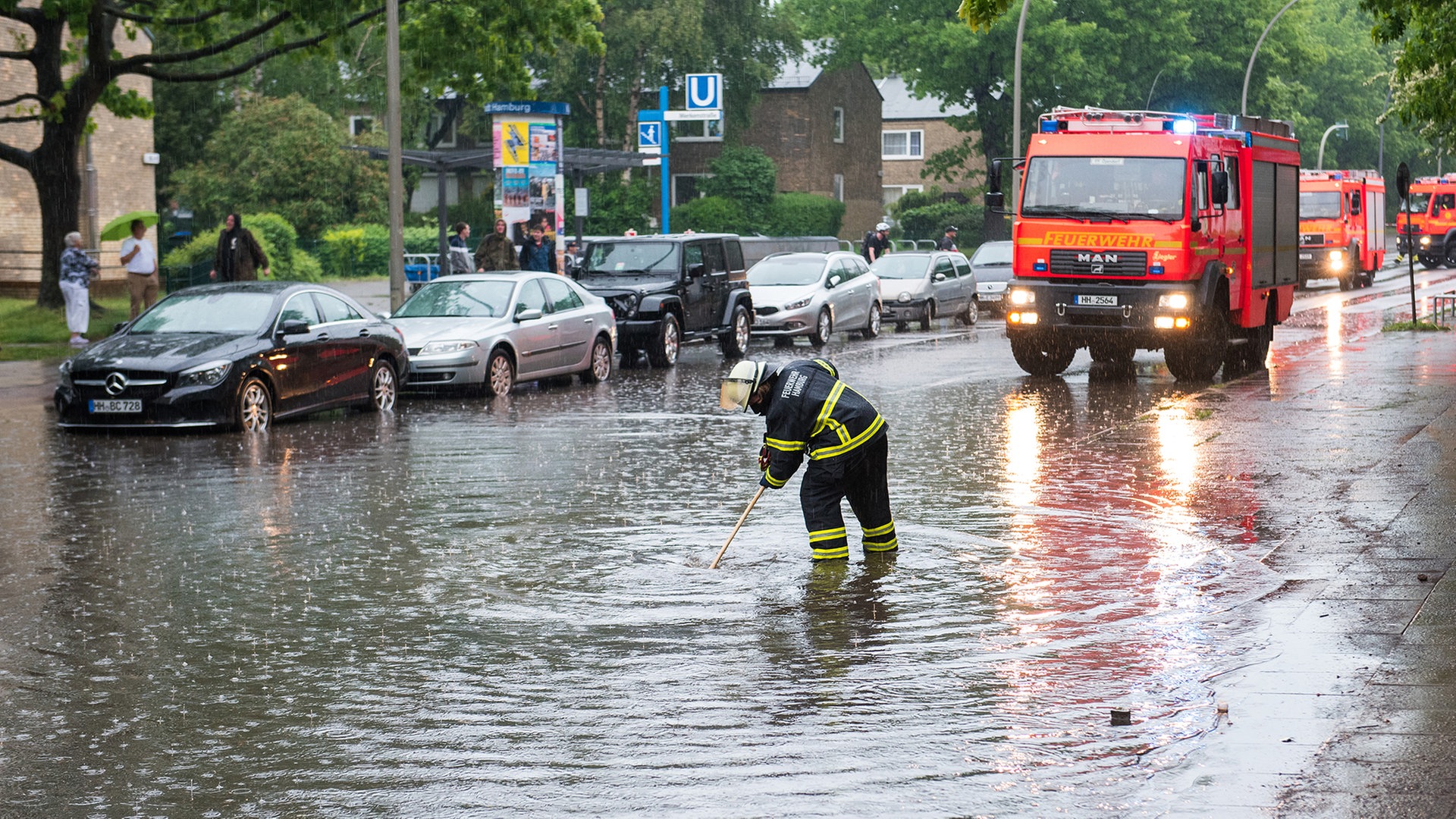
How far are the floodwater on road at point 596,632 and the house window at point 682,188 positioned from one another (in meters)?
52.7

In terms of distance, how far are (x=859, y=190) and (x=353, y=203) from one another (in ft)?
81.9

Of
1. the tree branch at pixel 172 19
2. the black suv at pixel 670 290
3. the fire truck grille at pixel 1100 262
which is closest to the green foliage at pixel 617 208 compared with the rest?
the tree branch at pixel 172 19

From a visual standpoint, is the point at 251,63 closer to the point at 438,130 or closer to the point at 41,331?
the point at 41,331

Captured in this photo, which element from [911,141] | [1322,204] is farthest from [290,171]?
[911,141]

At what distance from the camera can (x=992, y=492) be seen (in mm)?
12234

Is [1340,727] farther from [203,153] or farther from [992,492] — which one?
[203,153]

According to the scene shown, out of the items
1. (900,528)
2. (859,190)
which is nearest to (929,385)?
(900,528)

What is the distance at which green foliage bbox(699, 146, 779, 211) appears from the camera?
204 ft

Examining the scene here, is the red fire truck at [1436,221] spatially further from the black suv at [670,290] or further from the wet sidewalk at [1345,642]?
the wet sidewalk at [1345,642]

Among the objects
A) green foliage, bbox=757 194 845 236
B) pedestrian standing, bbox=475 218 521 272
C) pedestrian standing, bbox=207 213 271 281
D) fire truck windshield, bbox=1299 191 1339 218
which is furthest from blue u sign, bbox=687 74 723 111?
green foliage, bbox=757 194 845 236

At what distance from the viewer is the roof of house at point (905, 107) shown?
84500 millimetres

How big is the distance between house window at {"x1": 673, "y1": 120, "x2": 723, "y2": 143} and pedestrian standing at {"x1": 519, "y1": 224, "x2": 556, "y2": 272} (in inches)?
1458

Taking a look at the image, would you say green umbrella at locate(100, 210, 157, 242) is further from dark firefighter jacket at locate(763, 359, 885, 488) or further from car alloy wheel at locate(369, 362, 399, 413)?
dark firefighter jacket at locate(763, 359, 885, 488)

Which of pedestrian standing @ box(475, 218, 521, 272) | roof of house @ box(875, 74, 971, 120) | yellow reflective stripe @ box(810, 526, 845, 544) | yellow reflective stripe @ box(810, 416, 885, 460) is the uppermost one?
roof of house @ box(875, 74, 971, 120)
